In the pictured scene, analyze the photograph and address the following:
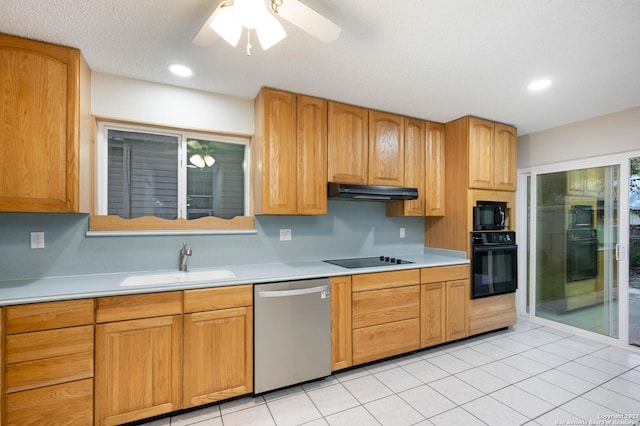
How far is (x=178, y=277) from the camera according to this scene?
2.24m

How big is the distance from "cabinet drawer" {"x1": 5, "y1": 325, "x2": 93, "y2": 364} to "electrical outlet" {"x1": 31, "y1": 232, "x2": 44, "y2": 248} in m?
0.75

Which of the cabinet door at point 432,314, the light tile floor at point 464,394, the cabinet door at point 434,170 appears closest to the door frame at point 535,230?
the light tile floor at point 464,394

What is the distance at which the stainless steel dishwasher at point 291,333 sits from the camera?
2.13 m

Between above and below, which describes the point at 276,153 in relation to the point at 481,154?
below

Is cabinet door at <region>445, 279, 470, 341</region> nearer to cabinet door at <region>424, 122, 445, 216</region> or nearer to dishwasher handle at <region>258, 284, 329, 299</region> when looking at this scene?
cabinet door at <region>424, 122, 445, 216</region>

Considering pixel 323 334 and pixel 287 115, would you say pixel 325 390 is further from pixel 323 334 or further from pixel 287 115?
pixel 287 115

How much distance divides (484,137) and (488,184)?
0.51 metres

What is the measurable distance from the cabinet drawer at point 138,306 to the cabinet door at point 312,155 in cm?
119

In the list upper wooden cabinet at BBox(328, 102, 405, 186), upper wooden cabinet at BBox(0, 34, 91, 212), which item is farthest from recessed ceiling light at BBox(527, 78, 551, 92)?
upper wooden cabinet at BBox(0, 34, 91, 212)

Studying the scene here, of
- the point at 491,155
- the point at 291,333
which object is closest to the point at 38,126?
the point at 291,333

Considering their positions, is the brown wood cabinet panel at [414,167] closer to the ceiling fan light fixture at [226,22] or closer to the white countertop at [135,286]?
the white countertop at [135,286]

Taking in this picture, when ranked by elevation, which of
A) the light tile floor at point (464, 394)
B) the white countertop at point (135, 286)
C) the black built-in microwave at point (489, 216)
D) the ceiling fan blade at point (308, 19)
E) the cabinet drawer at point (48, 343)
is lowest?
the light tile floor at point (464, 394)

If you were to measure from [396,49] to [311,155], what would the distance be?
3.55 ft

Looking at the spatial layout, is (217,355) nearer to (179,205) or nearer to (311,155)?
(179,205)
